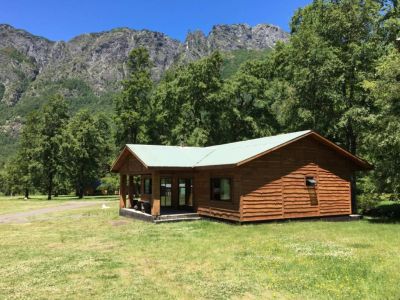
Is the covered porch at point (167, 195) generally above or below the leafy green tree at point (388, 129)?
below

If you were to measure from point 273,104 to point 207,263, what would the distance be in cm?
3244

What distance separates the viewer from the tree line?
75.6ft

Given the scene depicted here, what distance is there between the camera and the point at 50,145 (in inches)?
2163

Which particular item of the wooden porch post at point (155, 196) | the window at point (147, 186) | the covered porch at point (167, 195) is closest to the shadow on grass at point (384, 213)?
the covered porch at point (167, 195)

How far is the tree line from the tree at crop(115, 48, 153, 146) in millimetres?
130

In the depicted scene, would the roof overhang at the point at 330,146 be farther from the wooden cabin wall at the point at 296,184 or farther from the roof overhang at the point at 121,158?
the roof overhang at the point at 121,158

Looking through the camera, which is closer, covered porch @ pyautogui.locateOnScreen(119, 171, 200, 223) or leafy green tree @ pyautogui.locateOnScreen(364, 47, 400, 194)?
leafy green tree @ pyautogui.locateOnScreen(364, 47, 400, 194)

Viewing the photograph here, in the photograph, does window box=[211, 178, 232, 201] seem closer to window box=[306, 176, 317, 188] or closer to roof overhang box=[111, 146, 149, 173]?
window box=[306, 176, 317, 188]

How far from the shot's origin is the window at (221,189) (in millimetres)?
20781

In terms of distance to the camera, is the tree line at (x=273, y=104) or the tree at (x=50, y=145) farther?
the tree at (x=50, y=145)

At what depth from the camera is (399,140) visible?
18.6 metres

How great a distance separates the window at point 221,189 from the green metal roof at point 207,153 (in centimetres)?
113

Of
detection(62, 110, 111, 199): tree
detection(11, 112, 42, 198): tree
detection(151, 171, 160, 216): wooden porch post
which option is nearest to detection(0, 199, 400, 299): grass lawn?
detection(151, 171, 160, 216): wooden porch post

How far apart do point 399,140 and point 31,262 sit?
16.9 metres
